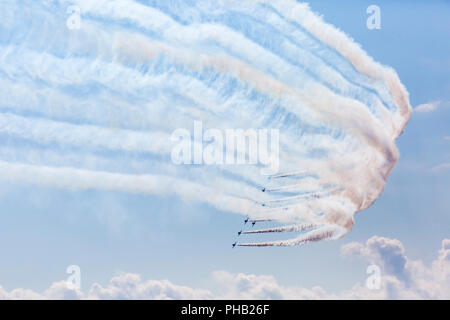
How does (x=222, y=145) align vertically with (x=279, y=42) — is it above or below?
below

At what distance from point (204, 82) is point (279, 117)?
1.46 m

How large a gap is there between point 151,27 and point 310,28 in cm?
279

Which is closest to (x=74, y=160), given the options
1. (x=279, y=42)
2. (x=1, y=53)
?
(x=1, y=53)

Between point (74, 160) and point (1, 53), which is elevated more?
point (1, 53)

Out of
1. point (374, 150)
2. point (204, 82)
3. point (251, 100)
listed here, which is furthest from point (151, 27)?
point (374, 150)
